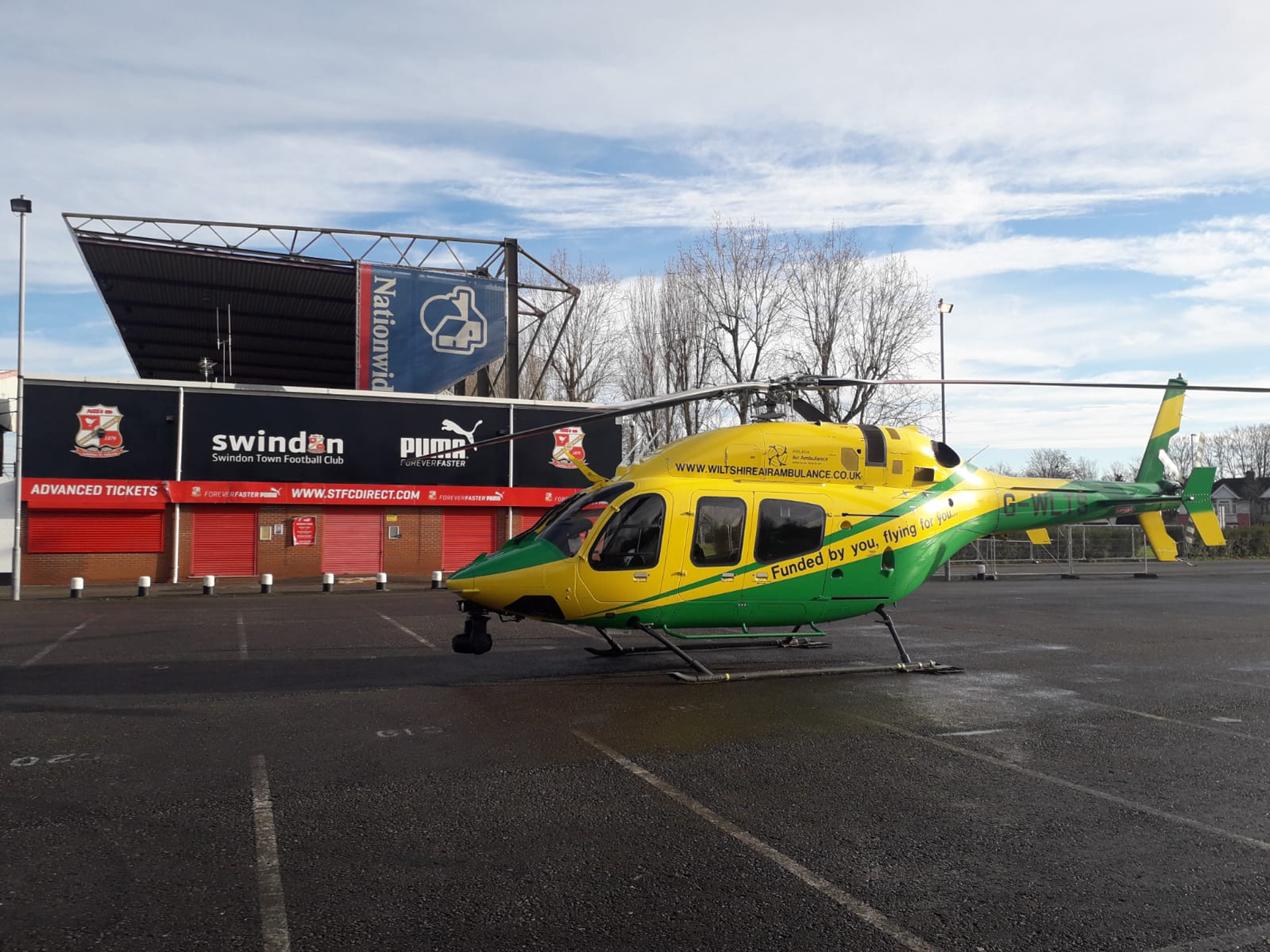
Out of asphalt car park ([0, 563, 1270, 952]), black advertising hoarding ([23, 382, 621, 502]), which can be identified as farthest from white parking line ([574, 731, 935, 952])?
black advertising hoarding ([23, 382, 621, 502])

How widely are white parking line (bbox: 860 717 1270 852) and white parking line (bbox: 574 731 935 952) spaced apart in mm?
2382

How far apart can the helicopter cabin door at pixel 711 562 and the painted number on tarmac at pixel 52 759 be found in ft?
17.2

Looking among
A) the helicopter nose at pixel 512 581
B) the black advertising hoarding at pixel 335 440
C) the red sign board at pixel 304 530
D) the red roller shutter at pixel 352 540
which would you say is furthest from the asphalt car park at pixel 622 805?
the red roller shutter at pixel 352 540

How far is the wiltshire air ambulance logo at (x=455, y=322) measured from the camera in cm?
3002

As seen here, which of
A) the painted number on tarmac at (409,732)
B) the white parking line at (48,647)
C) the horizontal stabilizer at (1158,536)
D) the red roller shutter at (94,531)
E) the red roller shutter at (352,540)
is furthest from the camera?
the red roller shutter at (352,540)

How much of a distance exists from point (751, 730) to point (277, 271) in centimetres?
2507

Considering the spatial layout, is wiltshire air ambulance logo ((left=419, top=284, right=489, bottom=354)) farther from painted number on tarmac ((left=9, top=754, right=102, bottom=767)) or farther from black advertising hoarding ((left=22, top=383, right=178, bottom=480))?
painted number on tarmac ((left=9, top=754, right=102, bottom=767))

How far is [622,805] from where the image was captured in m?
5.51

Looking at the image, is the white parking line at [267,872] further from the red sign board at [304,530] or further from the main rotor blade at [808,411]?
the red sign board at [304,530]

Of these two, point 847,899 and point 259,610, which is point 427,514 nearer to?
point 259,610

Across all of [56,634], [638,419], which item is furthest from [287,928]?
[638,419]

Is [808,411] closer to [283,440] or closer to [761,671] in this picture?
[761,671]

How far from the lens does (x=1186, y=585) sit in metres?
25.6

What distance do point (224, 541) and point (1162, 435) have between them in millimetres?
23313
